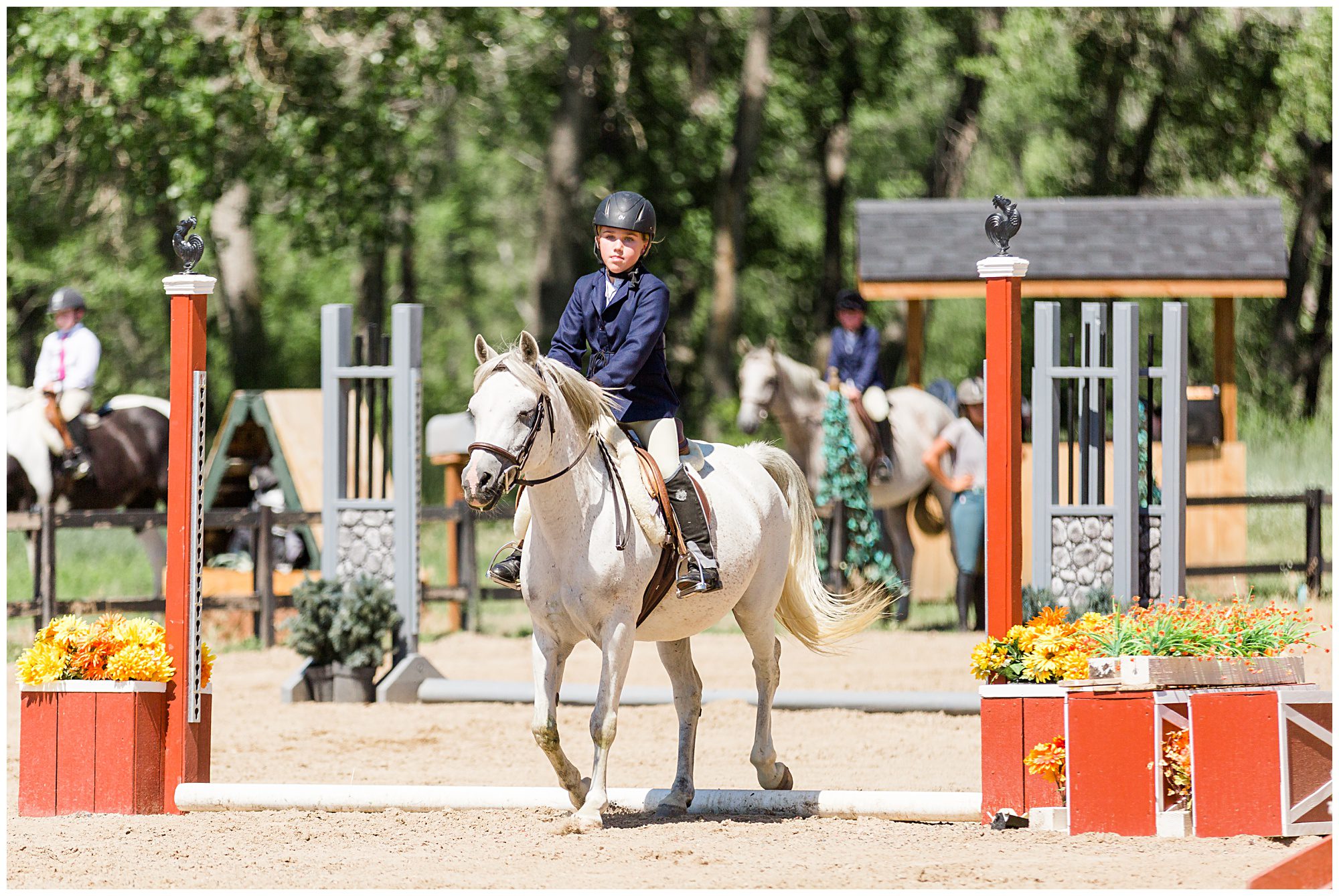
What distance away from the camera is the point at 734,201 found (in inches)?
973

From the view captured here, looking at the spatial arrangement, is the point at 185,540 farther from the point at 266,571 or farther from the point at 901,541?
the point at 901,541

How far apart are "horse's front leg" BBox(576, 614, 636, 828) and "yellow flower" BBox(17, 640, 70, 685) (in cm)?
224

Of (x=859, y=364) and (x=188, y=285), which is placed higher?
(x=859, y=364)

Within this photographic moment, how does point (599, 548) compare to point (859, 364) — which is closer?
point (599, 548)

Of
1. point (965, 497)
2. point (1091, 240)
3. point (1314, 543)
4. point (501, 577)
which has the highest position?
point (1091, 240)

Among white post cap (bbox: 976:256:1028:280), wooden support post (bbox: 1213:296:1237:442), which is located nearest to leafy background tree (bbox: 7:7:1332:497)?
wooden support post (bbox: 1213:296:1237:442)

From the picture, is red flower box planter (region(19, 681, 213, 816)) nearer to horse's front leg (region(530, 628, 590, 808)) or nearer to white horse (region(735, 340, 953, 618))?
horse's front leg (region(530, 628, 590, 808))

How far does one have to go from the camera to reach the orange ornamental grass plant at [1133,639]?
6156 millimetres

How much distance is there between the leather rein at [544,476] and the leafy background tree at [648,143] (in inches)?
573

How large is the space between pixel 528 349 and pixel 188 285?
5.90 feet

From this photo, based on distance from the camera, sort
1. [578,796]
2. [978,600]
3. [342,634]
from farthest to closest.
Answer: [978,600] < [342,634] < [578,796]

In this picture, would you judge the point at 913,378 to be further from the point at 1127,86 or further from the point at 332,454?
the point at 1127,86

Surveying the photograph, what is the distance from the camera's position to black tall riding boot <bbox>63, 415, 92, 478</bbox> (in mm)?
13859

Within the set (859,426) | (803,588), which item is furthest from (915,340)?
(803,588)
